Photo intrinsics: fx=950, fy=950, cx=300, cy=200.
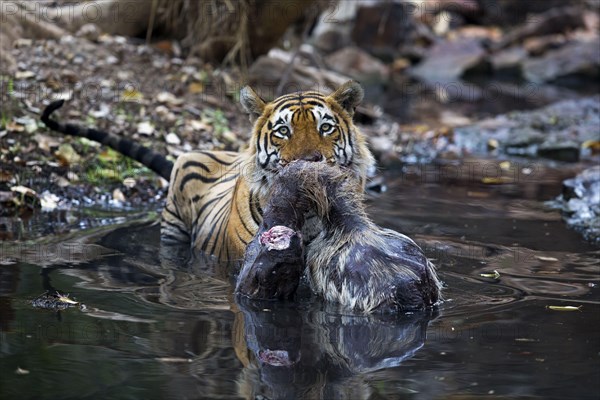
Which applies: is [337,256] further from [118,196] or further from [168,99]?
[168,99]

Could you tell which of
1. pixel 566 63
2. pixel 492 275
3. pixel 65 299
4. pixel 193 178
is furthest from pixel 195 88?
pixel 566 63

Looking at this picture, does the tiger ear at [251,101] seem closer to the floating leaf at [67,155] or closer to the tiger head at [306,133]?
the tiger head at [306,133]

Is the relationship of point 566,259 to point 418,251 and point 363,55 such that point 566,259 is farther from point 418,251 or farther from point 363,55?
point 363,55

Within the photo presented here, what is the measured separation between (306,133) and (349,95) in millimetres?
472

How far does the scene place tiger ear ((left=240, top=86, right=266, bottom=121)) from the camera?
19.6 feet

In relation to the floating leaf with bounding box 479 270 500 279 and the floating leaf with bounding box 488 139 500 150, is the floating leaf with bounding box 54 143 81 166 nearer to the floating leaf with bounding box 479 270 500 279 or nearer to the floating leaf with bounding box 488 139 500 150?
the floating leaf with bounding box 479 270 500 279

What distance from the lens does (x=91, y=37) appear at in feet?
36.3

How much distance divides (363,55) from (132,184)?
12509mm

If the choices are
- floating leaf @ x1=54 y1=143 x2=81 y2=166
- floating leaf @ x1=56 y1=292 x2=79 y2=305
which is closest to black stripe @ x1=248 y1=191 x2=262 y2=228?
floating leaf @ x1=56 y1=292 x2=79 y2=305

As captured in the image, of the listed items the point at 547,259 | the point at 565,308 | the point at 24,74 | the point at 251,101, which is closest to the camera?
the point at 565,308

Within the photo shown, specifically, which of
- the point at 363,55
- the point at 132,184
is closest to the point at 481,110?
the point at 363,55

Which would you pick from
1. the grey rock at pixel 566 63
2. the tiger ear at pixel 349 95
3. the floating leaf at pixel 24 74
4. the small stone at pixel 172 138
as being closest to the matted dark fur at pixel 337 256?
the tiger ear at pixel 349 95

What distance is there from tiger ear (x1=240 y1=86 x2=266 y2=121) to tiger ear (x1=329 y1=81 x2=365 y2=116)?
1.53ft

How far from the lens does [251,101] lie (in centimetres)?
601
